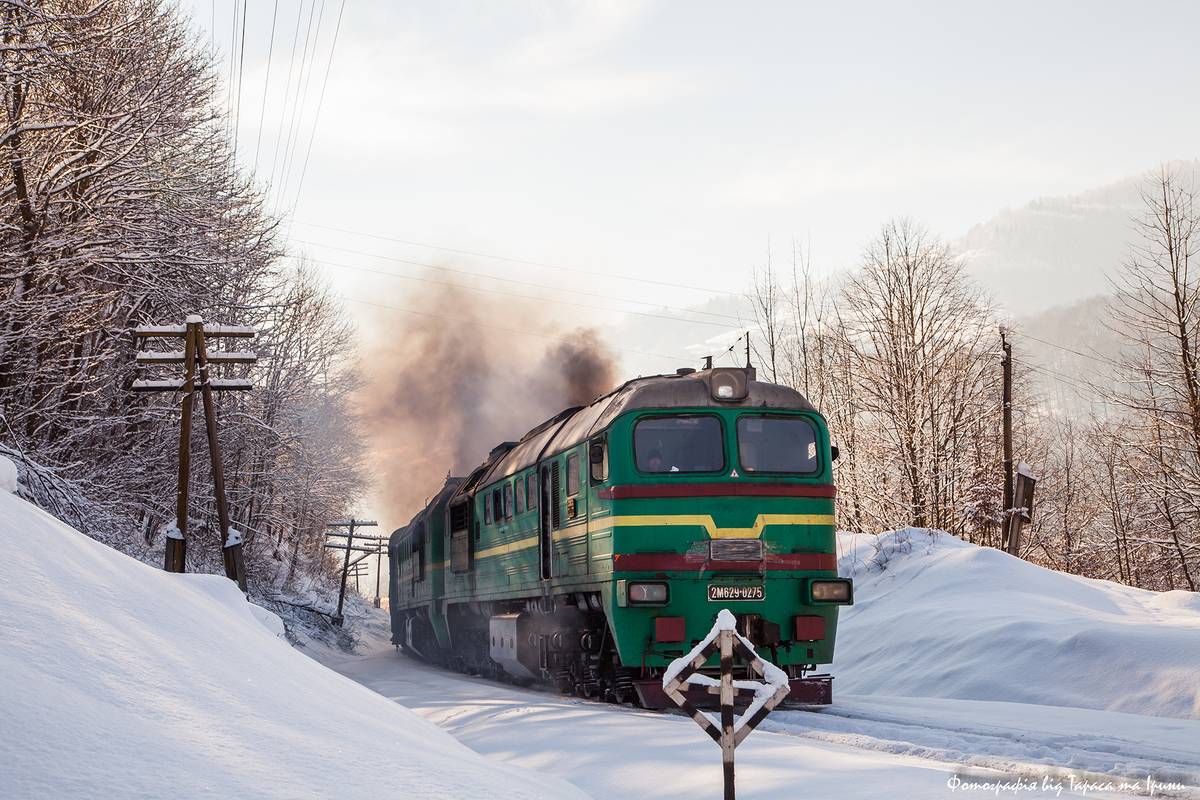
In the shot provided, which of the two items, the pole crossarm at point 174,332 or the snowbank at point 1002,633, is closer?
the snowbank at point 1002,633

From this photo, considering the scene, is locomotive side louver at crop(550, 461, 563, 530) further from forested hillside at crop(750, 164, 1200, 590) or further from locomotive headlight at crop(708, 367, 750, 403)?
forested hillside at crop(750, 164, 1200, 590)

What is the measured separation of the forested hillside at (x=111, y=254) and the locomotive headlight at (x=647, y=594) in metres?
8.94

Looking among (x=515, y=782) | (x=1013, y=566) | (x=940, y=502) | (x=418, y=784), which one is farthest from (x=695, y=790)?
(x=940, y=502)

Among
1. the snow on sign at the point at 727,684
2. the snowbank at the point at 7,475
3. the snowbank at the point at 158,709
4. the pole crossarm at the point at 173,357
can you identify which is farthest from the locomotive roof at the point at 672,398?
the pole crossarm at the point at 173,357

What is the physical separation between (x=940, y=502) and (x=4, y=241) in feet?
87.9

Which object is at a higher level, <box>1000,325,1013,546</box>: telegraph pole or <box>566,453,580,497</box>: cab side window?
<box>1000,325,1013,546</box>: telegraph pole

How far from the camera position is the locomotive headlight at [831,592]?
11.8m

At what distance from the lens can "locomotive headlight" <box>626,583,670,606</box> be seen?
11.5 metres

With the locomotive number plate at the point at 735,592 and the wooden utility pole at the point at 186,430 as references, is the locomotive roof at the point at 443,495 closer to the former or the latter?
the wooden utility pole at the point at 186,430

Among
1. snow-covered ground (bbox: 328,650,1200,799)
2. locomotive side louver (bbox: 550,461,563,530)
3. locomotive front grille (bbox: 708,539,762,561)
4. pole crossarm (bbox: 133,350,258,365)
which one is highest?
pole crossarm (bbox: 133,350,258,365)

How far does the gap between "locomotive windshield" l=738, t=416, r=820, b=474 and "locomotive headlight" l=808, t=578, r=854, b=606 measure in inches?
49.2

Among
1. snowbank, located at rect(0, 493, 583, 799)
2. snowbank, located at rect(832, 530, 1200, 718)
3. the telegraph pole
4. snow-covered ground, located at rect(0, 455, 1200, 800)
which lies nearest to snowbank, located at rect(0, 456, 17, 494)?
snow-covered ground, located at rect(0, 455, 1200, 800)

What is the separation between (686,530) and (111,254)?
11748mm

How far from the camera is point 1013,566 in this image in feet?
63.2
